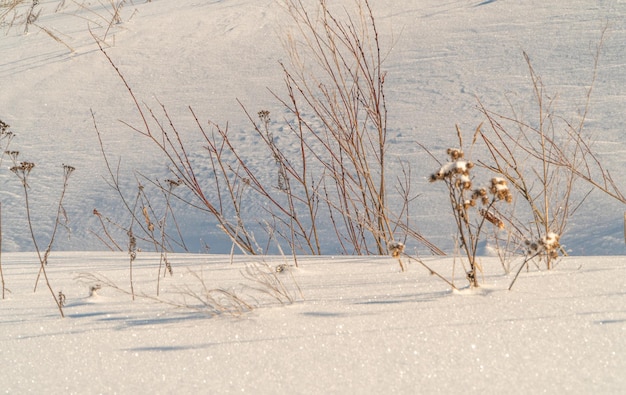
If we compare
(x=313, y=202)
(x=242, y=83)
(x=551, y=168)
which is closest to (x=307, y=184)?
(x=313, y=202)

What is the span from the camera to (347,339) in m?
1.36

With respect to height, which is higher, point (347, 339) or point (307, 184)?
point (307, 184)

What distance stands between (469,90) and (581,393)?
2.80 m

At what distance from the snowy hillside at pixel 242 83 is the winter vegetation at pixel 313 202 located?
0.6 inches

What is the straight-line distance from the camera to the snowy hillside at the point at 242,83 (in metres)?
3.14

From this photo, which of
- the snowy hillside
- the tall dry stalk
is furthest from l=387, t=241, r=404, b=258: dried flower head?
the snowy hillside

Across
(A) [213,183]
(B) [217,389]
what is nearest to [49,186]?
(A) [213,183]

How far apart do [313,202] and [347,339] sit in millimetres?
1576

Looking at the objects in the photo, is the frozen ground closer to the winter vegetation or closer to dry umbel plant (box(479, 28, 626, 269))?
the winter vegetation

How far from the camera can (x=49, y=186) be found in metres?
3.54

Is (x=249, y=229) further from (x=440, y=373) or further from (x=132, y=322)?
(x=440, y=373)

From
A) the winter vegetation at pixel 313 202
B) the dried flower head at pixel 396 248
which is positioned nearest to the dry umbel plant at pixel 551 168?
the winter vegetation at pixel 313 202

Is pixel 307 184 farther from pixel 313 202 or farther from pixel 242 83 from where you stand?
pixel 242 83

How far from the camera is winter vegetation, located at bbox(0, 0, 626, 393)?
1307mm
